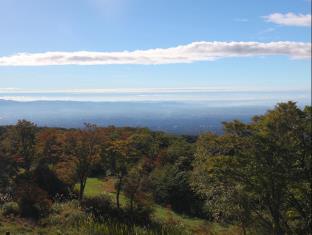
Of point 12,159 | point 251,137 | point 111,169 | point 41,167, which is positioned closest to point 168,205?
point 111,169

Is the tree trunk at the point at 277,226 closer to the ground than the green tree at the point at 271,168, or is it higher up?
closer to the ground

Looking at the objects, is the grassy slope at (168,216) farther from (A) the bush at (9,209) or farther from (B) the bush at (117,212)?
(A) the bush at (9,209)

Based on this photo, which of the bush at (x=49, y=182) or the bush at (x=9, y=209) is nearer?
the bush at (x=9, y=209)

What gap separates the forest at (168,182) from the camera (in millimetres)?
22688

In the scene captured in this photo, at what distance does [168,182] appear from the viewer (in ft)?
151

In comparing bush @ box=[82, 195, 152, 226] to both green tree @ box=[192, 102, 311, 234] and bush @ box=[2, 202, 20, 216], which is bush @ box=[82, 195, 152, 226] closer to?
bush @ box=[2, 202, 20, 216]

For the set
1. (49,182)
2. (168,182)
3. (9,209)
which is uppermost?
(49,182)

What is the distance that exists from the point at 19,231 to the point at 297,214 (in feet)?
56.3

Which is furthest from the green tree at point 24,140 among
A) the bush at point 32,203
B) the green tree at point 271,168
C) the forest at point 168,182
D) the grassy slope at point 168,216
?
the green tree at point 271,168

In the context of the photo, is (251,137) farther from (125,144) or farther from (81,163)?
(81,163)

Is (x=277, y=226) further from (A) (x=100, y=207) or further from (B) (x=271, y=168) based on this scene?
(A) (x=100, y=207)

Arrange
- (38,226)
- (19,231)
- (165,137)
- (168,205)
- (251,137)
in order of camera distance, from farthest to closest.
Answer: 1. (165,137)
2. (168,205)
3. (38,226)
4. (19,231)
5. (251,137)

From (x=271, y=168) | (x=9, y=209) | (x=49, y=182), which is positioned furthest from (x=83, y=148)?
(x=271, y=168)

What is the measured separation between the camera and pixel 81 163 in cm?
4109
